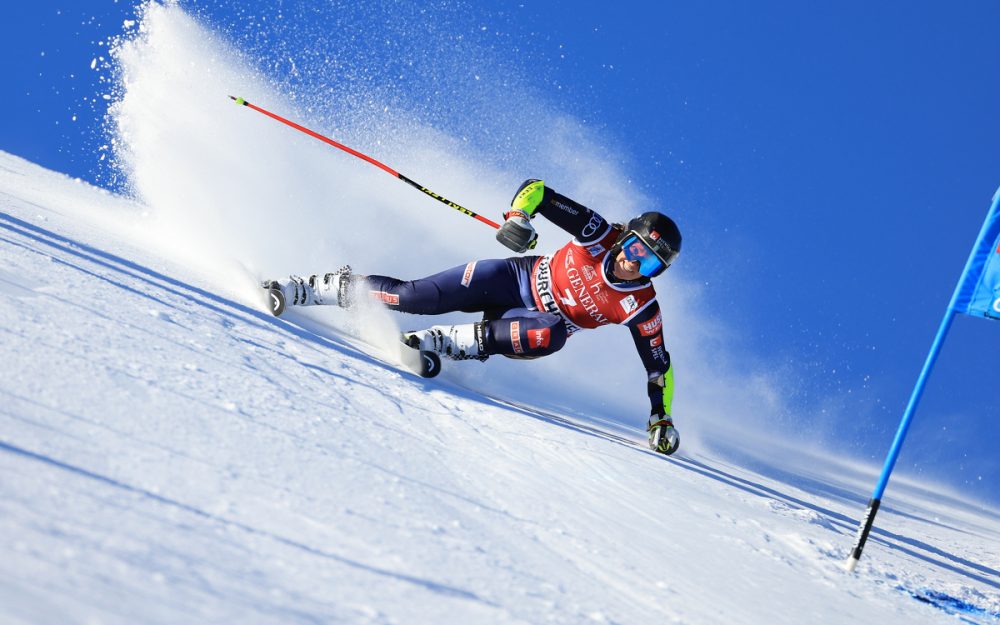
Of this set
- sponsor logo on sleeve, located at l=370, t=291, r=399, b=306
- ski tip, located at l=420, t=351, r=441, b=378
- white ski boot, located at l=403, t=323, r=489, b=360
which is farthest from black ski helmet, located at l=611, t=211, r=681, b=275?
sponsor logo on sleeve, located at l=370, t=291, r=399, b=306

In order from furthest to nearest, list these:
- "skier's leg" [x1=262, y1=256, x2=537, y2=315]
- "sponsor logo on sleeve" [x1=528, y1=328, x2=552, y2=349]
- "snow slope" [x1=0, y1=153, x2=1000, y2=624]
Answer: "skier's leg" [x1=262, y1=256, x2=537, y2=315] → "sponsor logo on sleeve" [x1=528, y1=328, x2=552, y2=349] → "snow slope" [x1=0, y1=153, x2=1000, y2=624]

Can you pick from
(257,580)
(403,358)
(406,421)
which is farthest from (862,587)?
(403,358)

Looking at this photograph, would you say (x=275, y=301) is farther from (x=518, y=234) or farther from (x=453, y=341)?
(x=518, y=234)

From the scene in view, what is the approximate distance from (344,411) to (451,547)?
1005 mm

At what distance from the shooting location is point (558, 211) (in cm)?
470

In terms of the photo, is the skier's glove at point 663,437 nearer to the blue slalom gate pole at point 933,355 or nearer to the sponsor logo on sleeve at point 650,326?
the sponsor logo on sleeve at point 650,326

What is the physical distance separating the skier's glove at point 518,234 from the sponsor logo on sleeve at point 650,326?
93 cm

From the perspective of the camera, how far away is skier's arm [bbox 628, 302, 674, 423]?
4.73 metres

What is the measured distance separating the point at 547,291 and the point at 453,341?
735 mm

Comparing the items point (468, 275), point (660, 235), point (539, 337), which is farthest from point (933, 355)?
point (468, 275)

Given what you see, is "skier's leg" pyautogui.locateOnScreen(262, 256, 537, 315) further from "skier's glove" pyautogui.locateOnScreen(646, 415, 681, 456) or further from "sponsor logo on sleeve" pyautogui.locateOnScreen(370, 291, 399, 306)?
"skier's glove" pyautogui.locateOnScreen(646, 415, 681, 456)

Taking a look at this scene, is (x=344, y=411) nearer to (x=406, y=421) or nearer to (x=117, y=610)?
(x=406, y=421)

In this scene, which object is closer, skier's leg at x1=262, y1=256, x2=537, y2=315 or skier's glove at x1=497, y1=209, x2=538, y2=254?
skier's glove at x1=497, y1=209, x2=538, y2=254

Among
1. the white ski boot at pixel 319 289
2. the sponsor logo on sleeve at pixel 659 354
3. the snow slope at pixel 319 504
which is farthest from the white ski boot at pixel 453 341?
the sponsor logo on sleeve at pixel 659 354
